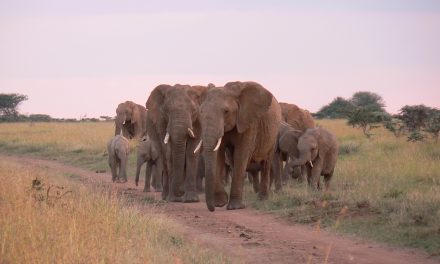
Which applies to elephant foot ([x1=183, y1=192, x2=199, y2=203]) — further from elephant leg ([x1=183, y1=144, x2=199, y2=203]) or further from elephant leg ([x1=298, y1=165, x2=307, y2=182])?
elephant leg ([x1=298, y1=165, x2=307, y2=182])

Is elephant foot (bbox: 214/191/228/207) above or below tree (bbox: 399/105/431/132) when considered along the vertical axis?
below

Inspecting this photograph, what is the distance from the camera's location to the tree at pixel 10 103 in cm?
7819

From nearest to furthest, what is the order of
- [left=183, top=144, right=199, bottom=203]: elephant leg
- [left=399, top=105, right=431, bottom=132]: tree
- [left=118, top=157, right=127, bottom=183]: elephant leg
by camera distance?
1. [left=183, top=144, right=199, bottom=203]: elephant leg
2. [left=118, top=157, right=127, bottom=183]: elephant leg
3. [left=399, top=105, right=431, bottom=132]: tree

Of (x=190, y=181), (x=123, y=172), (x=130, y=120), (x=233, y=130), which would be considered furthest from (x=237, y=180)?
(x=130, y=120)

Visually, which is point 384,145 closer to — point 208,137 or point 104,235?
point 208,137

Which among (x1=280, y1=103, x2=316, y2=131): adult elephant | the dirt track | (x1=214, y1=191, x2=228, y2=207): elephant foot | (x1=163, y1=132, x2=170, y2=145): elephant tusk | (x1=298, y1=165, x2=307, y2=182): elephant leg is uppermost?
(x1=280, y1=103, x2=316, y2=131): adult elephant

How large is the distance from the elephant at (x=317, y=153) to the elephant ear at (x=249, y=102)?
80.0 inches

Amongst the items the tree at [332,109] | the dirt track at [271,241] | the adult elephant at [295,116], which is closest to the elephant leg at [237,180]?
the dirt track at [271,241]

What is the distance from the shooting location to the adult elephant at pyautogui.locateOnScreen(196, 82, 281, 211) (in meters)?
12.0

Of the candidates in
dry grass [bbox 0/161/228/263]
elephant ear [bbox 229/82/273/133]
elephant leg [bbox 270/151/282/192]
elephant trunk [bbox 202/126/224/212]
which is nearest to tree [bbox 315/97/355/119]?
elephant leg [bbox 270/151/282/192]

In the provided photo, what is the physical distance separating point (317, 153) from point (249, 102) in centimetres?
273

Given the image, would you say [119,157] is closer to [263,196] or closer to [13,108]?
[263,196]

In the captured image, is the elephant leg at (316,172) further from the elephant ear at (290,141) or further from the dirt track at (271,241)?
the dirt track at (271,241)

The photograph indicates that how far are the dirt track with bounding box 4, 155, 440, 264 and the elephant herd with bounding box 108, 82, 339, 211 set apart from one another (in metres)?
0.80
